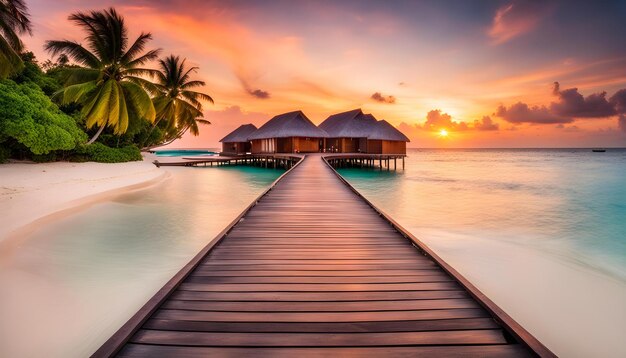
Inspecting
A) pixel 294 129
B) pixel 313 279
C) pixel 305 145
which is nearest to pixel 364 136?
pixel 305 145

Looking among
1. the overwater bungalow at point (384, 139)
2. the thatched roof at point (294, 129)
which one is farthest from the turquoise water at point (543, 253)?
the overwater bungalow at point (384, 139)

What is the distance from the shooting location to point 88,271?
5270 millimetres

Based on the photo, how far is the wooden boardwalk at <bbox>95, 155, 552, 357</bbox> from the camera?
195 centimetres

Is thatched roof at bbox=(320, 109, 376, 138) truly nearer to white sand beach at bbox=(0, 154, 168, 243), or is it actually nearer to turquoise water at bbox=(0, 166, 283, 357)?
white sand beach at bbox=(0, 154, 168, 243)

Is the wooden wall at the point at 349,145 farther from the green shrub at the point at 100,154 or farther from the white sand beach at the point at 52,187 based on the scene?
the green shrub at the point at 100,154

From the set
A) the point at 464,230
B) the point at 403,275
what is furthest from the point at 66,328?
the point at 464,230

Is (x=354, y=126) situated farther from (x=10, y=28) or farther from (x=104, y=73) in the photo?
(x=10, y=28)

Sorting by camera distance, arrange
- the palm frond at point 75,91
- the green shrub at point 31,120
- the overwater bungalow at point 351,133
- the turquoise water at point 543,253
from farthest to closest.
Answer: the overwater bungalow at point 351,133
the palm frond at point 75,91
the green shrub at point 31,120
the turquoise water at point 543,253

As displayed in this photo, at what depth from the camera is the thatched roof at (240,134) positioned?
37625 mm

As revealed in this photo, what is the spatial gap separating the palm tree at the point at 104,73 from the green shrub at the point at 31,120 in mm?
923

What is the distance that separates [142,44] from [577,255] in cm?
2012

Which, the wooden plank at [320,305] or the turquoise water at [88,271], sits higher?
the wooden plank at [320,305]

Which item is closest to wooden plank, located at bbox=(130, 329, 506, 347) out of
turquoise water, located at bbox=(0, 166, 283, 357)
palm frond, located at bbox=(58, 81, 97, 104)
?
turquoise water, located at bbox=(0, 166, 283, 357)

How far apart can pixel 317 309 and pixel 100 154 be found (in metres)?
19.9
